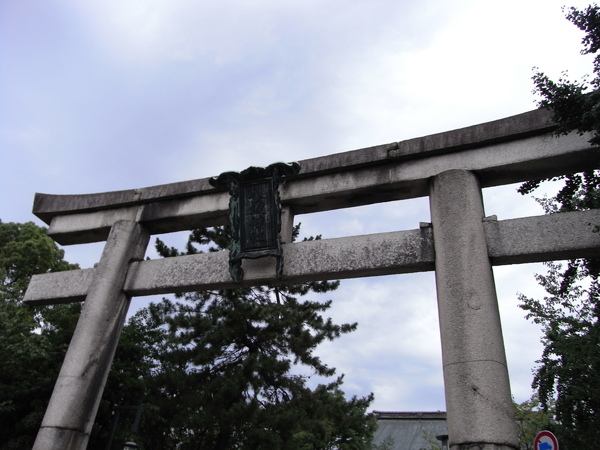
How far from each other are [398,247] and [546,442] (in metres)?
2.31

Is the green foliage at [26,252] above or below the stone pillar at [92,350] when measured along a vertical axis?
above

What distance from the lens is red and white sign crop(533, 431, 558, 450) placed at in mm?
4248

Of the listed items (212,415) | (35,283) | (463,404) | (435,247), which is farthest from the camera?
(212,415)

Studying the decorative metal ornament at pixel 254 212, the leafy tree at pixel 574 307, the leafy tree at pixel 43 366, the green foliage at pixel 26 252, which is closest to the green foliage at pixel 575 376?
the leafy tree at pixel 574 307

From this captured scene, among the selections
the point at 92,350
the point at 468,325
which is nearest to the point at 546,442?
the point at 468,325

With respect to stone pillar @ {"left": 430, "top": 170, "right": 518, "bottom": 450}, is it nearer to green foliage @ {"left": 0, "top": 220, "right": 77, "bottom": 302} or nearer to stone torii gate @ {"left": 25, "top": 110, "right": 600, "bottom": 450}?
stone torii gate @ {"left": 25, "top": 110, "right": 600, "bottom": 450}

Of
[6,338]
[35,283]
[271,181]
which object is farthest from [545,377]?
[6,338]

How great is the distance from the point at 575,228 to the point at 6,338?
9.68 meters

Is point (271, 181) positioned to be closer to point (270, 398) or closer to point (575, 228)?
point (575, 228)

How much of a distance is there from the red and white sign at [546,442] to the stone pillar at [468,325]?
0.59 meters

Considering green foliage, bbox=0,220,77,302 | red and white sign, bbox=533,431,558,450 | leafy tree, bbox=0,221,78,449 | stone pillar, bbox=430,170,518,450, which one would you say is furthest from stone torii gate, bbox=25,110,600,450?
green foliage, bbox=0,220,77,302

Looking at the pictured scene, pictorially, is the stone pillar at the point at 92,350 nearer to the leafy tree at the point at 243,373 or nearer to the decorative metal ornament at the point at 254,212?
the decorative metal ornament at the point at 254,212

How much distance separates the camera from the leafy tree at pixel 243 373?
31.9 feet

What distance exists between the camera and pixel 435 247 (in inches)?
198
